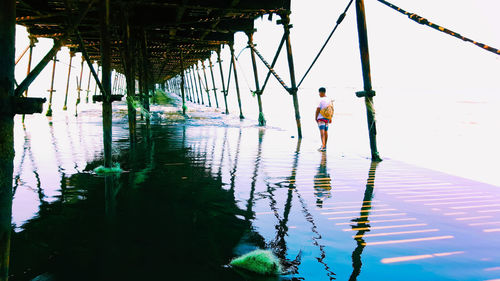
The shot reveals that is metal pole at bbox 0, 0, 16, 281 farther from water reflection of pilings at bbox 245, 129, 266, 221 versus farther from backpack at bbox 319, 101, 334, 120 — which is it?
backpack at bbox 319, 101, 334, 120

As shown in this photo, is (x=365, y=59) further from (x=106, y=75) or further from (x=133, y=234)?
(x=133, y=234)

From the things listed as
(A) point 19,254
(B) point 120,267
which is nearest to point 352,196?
(B) point 120,267

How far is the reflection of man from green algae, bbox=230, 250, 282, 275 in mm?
1580

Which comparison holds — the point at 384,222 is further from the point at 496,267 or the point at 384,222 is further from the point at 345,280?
the point at 345,280

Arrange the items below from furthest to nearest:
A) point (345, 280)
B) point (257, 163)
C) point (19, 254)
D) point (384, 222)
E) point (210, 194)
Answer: point (257, 163), point (210, 194), point (384, 222), point (19, 254), point (345, 280)

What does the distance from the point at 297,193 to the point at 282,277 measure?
213 cm

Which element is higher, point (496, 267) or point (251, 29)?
point (251, 29)

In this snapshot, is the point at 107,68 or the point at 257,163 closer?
the point at 107,68

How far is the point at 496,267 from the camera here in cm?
243

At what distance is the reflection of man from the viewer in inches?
160

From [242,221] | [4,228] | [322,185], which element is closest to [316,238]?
[242,221]

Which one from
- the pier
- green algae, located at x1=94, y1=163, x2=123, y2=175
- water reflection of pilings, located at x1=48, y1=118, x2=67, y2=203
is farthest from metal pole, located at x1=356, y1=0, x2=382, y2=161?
water reflection of pilings, located at x1=48, y1=118, x2=67, y2=203

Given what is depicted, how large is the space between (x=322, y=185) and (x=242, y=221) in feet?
6.33

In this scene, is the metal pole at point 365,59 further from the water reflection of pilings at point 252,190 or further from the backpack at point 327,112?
the water reflection of pilings at point 252,190
